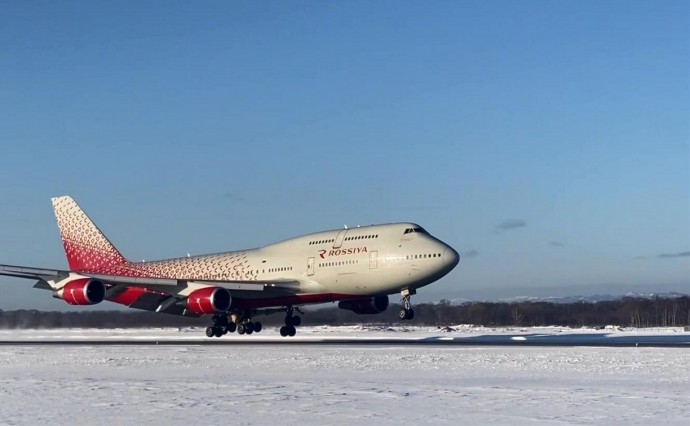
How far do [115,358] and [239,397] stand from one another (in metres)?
15.4

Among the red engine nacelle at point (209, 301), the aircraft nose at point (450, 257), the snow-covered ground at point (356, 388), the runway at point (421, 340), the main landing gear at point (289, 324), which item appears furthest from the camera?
the main landing gear at point (289, 324)

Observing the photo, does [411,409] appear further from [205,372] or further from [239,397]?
[205,372]

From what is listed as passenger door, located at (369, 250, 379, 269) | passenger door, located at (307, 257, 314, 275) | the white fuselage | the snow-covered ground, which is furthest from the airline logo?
the snow-covered ground

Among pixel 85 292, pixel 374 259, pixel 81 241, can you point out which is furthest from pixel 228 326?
pixel 81 241

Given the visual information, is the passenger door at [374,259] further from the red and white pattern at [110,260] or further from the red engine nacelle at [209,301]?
the red and white pattern at [110,260]

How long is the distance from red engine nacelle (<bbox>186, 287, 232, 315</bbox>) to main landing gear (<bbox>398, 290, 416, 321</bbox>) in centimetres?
1082

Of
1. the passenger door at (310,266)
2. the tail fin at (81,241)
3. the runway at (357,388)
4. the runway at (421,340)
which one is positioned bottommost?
the runway at (357,388)

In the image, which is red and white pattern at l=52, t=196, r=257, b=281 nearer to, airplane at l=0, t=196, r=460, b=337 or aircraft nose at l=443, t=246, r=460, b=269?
airplane at l=0, t=196, r=460, b=337

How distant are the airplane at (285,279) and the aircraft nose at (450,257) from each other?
54mm

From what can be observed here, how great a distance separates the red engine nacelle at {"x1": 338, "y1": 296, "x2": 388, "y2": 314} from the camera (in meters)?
51.8

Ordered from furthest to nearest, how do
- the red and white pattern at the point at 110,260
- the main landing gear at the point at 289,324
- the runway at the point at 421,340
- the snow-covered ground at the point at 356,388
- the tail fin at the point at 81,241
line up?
the tail fin at the point at 81,241 → the red and white pattern at the point at 110,260 → the main landing gear at the point at 289,324 → the runway at the point at 421,340 → the snow-covered ground at the point at 356,388

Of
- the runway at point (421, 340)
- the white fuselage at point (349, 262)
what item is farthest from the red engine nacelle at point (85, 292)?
the white fuselage at point (349, 262)

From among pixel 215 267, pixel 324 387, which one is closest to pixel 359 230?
pixel 215 267

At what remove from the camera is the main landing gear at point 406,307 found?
4338 centimetres
